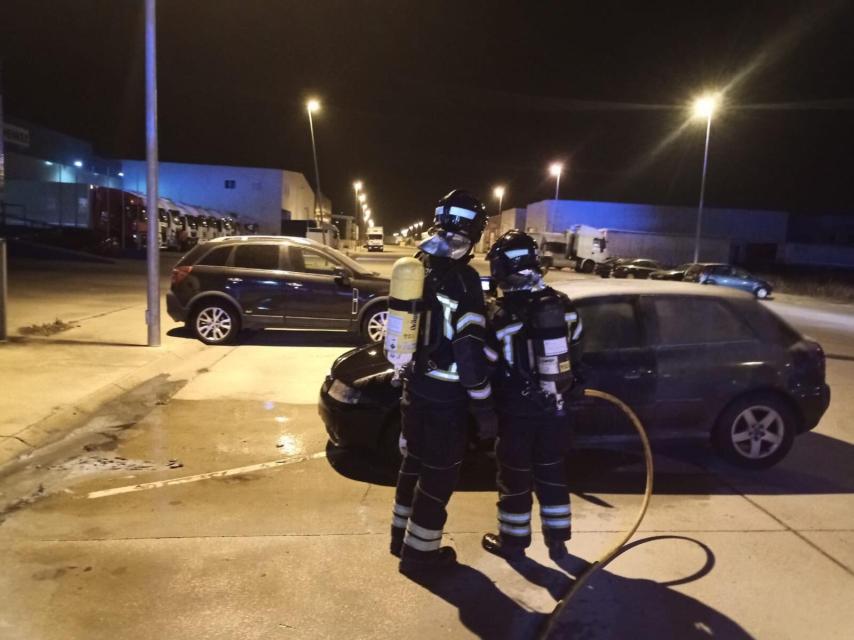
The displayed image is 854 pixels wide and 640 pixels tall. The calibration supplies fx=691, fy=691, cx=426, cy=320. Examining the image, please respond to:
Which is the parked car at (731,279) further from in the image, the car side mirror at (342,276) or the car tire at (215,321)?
the car tire at (215,321)

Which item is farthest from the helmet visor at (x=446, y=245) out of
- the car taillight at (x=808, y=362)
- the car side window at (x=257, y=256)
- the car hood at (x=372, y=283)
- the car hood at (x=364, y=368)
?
the car side window at (x=257, y=256)

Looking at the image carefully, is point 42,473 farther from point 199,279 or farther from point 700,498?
point 199,279

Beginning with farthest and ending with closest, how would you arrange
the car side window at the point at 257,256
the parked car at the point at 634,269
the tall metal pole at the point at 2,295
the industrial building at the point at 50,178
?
the parked car at the point at 634,269, the industrial building at the point at 50,178, the car side window at the point at 257,256, the tall metal pole at the point at 2,295

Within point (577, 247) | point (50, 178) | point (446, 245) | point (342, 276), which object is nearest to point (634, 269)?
point (577, 247)

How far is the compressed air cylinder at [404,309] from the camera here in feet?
11.3

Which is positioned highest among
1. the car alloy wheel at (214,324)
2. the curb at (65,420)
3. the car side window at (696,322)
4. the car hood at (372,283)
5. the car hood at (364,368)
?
the car side window at (696,322)

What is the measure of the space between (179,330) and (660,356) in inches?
347

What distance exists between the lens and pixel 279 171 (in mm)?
58625

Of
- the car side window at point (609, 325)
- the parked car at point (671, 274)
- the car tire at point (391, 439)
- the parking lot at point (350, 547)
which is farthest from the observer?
the parked car at point (671, 274)

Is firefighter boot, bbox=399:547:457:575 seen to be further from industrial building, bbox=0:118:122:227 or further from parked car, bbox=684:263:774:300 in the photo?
parked car, bbox=684:263:774:300

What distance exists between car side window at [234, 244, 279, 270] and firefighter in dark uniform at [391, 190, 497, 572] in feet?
24.2

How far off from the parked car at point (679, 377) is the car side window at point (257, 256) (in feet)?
17.9

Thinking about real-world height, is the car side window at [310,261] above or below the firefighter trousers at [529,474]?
above

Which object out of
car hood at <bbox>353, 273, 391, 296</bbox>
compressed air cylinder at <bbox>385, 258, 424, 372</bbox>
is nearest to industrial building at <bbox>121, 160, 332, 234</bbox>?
car hood at <bbox>353, 273, 391, 296</bbox>
